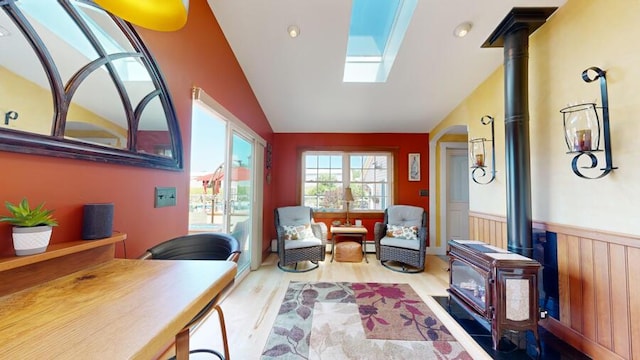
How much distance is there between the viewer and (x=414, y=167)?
464 cm

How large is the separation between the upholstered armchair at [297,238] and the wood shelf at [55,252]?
248cm

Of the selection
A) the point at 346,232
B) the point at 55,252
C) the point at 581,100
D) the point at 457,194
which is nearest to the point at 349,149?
the point at 346,232

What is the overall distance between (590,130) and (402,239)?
95.2 inches

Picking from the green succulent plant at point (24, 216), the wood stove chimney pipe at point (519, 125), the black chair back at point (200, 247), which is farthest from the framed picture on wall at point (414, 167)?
the green succulent plant at point (24, 216)

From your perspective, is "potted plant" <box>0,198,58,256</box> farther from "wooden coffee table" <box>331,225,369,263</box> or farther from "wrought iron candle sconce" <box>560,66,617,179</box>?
"wooden coffee table" <box>331,225,369,263</box>

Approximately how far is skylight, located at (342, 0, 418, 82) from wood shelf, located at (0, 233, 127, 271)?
9.00ft

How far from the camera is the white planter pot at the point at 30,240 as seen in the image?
2.69 feet

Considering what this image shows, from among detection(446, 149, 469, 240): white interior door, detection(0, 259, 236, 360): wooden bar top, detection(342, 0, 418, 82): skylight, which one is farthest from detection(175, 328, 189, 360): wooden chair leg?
detection(446, 149, 469, 240): white interior door

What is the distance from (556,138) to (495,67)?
1177mm

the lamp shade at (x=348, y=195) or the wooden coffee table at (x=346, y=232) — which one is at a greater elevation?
the lamp shade at (x=348, y=195)

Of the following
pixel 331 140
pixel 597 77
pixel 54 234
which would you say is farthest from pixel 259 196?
pixel 597 77

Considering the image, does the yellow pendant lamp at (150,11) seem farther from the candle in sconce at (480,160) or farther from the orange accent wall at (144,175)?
the candle in sconce at (480,160)

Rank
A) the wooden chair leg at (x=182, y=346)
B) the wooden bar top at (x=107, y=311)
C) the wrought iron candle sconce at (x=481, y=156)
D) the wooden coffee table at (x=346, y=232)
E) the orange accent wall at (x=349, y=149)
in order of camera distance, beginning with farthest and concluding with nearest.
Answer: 1. the orange accent wall at (x=349, y=149)
2. the wooden coffee table at (x=346, y=232)
3. the wrought iron candle sconce at (x=481, y=156)
4. the wooden chair leg at (x=182, y=346)
5. the wooden bar top at (x=107, y=311)

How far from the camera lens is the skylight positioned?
2.61 m
